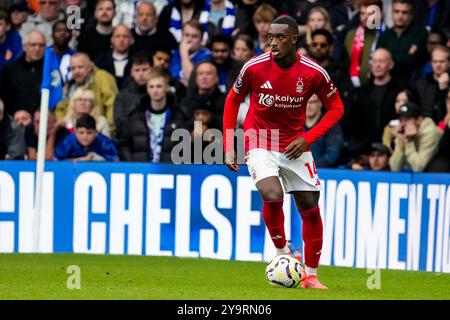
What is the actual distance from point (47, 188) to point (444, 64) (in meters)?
5.70

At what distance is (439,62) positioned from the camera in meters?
17.0

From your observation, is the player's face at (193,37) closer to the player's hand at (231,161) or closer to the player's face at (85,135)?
the player's face at (85,135)

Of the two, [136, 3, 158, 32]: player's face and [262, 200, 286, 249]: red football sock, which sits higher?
[136, 3, 158, 32]: player's face

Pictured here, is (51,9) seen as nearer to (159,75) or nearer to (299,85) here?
(159,75)

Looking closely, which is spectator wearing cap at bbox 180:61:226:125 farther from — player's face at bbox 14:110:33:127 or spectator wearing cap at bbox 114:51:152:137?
player's face at bbox 14:110:33:127


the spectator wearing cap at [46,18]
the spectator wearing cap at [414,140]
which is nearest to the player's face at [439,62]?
the spectator wearing cap at [414,140]

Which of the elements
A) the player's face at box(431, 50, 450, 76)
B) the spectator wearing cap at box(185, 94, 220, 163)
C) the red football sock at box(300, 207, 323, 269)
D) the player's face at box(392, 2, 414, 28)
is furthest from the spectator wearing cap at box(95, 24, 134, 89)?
the red football sock at box(300, 207, 323, 269)

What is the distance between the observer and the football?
39.7 feet

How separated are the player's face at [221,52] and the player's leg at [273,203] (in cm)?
629

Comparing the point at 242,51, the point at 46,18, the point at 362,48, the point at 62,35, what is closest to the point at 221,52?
the point at 242,51

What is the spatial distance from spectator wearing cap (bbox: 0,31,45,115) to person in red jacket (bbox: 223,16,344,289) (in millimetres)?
7360

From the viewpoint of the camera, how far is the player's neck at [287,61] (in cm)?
1246

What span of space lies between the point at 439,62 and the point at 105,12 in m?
5.51

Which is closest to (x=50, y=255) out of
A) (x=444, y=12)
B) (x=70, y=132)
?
(x=70, y=132)
